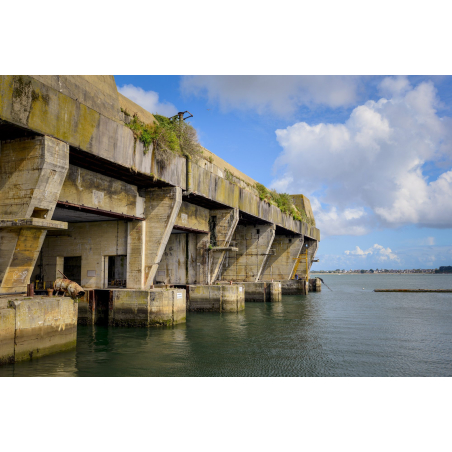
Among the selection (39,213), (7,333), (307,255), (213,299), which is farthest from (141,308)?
(307,255)

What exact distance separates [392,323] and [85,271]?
1641 centimetres

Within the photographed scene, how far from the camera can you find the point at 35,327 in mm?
12039

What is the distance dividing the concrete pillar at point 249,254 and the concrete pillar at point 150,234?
1682cm

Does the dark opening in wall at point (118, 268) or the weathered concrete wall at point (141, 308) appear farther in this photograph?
the dark opening in wall at point (118, 268)

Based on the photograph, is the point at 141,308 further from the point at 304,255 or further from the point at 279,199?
the point at 304,255

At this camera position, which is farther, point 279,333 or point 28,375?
point 279,333

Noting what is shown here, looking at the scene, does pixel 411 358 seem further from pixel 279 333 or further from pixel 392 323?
pixel 392 323

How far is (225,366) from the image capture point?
12273 mm

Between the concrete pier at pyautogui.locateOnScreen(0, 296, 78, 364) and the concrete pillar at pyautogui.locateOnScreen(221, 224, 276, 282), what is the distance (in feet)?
81.8

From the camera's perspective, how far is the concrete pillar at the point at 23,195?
12.9 meters

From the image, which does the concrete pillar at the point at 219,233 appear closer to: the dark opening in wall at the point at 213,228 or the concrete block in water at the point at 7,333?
the dark opening in wall at the point at 213,228

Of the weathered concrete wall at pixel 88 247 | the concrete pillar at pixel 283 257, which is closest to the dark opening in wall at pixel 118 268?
the weathered concrete wall at pixel 88 247

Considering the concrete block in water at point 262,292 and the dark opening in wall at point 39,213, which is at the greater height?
the dark opening in wall at point 39,213

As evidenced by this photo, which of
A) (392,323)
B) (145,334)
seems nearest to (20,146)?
(145,334)
